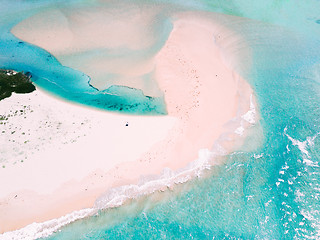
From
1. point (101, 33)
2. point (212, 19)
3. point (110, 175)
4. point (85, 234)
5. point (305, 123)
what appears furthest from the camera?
point (212, 19)

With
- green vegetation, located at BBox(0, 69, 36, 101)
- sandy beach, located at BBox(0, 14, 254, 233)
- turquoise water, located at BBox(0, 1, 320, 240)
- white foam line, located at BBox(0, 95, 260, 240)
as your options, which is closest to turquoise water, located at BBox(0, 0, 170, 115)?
green vegetation, located at BBox(0, 69, 36, 101)

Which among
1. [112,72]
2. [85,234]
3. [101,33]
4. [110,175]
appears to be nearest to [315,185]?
[110,175]

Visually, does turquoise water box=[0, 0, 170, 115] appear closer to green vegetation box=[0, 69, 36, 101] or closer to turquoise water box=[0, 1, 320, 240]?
green vegetation box=[0, 69, 36, 101]

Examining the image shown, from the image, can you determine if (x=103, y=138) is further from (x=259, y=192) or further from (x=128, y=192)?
(x=259, y=192)

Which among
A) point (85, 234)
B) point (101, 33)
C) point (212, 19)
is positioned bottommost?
point (85, 234)

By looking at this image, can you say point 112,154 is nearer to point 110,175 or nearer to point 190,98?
point 110,175

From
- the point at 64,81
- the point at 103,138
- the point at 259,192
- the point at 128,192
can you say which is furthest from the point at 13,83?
the point at 259,192

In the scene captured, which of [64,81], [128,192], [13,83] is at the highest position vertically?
[64,81]
